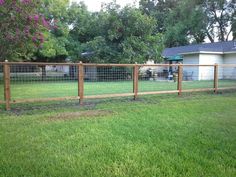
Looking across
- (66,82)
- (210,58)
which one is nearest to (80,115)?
(66,82)

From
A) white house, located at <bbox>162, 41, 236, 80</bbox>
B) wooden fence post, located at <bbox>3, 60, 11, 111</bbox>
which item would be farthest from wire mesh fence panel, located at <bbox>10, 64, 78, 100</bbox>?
white house, located at <bbox>162, 41, 236, 80</bbox>

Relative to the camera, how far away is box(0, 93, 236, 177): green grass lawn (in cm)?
324

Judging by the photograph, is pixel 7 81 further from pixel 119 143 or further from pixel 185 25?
pixel 185 25

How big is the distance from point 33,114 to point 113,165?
384 cm

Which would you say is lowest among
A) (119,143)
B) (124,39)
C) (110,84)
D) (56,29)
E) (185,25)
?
(119,143)

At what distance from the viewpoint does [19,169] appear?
3211 mm

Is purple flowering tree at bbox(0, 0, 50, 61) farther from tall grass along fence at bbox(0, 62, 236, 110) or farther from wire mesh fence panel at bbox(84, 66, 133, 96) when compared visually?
wire mesh fence panel at bbox(84, 66, 133, 96)

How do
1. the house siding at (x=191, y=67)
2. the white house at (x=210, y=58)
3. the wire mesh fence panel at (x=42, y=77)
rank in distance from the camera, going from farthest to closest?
the house siding at (x=191, y=67) → the white house at (x=210, y=58) → the wire mesh fence panel at (x=42, y=77)

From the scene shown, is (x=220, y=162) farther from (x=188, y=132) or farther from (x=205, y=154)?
(x=188, y=132)

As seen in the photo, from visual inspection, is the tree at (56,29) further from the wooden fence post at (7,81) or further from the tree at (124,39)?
the wooden fence post at (7,81)

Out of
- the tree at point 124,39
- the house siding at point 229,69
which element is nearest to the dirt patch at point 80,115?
the tree at point 124,39

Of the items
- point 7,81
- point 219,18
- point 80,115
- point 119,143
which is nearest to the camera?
point 119,143

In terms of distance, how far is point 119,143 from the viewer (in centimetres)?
419

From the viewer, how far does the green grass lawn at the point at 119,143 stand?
324 cm
